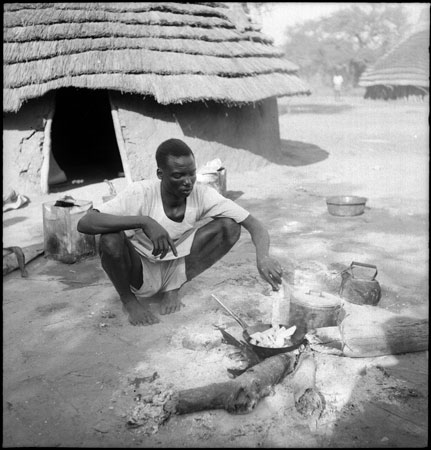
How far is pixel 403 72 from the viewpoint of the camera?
23.0 m

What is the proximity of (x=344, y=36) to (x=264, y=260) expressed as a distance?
150 ft

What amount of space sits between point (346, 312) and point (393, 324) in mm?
346

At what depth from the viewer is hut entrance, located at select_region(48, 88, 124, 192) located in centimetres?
980

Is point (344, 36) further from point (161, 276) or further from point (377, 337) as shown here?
point (377, 337)

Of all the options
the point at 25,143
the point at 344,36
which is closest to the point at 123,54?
the point at 25,143

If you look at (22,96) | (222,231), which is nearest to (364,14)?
(22,96)

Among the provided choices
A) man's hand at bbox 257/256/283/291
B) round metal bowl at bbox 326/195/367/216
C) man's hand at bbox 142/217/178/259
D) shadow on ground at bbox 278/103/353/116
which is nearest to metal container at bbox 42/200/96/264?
man's hand at bbox 142/217/178/259

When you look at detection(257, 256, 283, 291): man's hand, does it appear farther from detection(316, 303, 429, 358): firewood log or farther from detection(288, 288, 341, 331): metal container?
detection(316, 303, 429, 358): firewood log

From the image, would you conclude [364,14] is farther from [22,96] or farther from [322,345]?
[322,345]

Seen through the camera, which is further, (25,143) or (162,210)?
(25,143)

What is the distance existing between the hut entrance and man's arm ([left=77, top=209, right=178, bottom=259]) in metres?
6.42

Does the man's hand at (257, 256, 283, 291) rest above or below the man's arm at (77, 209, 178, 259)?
below

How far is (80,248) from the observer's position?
4605 millimetres

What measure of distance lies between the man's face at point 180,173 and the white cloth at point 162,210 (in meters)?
0.22
